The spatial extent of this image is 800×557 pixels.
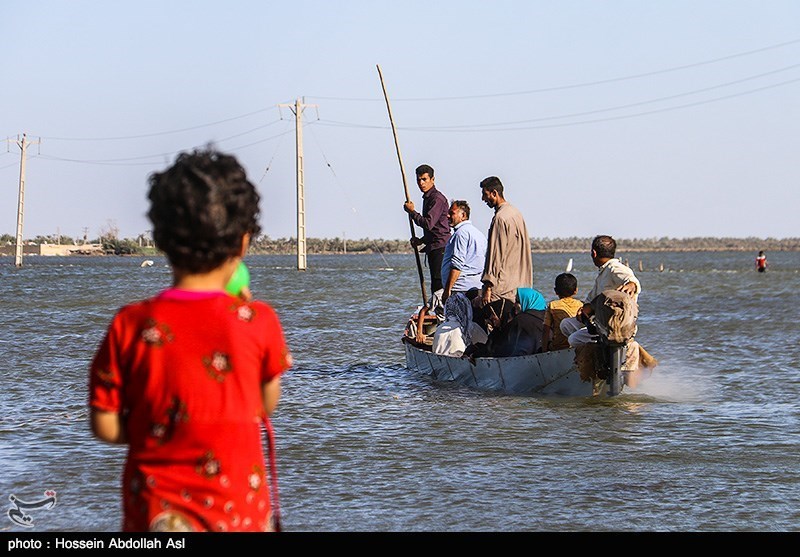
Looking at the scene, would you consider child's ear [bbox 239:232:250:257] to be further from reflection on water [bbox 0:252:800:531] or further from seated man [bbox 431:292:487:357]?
seated man [bbox 431:292:487:357]

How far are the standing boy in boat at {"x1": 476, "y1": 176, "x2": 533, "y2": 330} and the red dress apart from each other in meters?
9.98

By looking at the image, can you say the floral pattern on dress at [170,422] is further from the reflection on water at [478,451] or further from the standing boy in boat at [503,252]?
the standing boy in boat at [503,252]

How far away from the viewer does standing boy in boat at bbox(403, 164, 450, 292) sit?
1455cm

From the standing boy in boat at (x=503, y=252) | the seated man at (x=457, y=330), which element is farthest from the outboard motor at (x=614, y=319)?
the seated man at (x=457, y=330)

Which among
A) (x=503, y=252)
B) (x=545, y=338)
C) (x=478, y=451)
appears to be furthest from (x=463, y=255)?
(x=478, y=451)

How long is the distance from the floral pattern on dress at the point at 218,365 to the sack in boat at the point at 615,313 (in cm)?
874

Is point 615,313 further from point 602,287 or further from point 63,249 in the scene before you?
point 63,249

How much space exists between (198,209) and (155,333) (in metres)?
0.35

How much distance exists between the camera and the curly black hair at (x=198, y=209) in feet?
10.8

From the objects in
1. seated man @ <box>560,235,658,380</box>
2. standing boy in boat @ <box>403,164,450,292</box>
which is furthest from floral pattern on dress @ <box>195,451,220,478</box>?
standing boy in boat @ <box>403,164,450,292</box>
